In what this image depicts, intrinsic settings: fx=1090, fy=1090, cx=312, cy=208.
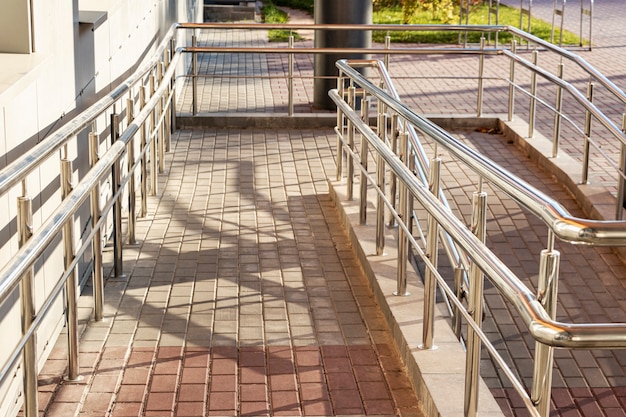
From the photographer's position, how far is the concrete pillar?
12.5 m

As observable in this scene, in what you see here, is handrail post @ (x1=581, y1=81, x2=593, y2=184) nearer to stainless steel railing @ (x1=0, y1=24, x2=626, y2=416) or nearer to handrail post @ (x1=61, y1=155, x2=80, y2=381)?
stainless steel railing @ (x1=0, y1=24, x2=626, y2=416)

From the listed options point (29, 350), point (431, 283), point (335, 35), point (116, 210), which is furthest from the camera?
point (335, 35)

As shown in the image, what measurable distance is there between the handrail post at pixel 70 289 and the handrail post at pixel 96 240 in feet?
1.53

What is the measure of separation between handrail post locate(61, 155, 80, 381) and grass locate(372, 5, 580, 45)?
1611 centimetres

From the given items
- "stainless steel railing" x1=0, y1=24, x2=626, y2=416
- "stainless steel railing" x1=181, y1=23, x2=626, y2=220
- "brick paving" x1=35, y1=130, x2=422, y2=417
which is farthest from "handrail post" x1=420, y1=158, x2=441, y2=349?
"stainless steel railing" x1=181, y1=23, x2=626, y2=220

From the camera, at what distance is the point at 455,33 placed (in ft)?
70.9

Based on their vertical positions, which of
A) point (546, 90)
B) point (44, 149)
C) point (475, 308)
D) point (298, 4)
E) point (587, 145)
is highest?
point (44, 149)

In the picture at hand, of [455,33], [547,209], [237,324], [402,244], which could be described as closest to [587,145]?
[402,244]

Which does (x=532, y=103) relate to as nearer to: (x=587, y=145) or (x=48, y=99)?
(x=587, y=145)

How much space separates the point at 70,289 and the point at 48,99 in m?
1.04

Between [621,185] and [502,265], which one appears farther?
[621,185]

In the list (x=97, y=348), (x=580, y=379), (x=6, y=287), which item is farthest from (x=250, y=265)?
(x=6, y=287)

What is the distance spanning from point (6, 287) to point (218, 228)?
4.39 m

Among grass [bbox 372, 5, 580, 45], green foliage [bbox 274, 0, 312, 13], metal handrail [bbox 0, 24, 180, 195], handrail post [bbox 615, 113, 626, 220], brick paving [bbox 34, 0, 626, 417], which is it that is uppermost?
metal handrail [bbox 0, 24, 180, 195]
